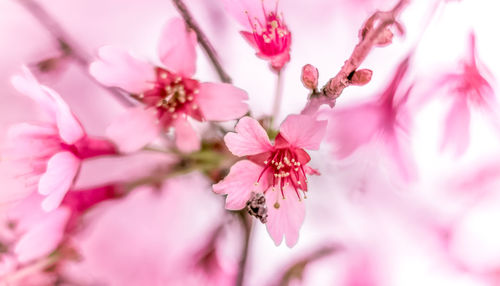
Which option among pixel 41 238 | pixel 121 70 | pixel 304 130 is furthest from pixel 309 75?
pixel 41 238

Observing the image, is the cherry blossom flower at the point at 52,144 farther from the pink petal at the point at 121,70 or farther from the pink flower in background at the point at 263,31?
the pink flower in background at the point at 263,31

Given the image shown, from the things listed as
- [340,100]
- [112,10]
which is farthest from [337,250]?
[112,10]

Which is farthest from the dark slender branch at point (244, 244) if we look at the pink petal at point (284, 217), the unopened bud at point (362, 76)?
the unopened bud at point (362, 76)

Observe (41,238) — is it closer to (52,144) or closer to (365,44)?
(52,144)

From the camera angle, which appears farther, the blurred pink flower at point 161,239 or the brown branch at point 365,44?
the blurred pink flower at point 161,239

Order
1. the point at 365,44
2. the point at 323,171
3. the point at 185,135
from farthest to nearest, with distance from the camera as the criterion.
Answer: the point at 323,171
the point at 185,135
the point at 365,44

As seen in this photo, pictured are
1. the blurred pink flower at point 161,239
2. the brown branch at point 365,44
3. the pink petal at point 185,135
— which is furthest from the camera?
the blurred pink flower at point 161,239

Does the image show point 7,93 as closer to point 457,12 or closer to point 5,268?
point 5,268
